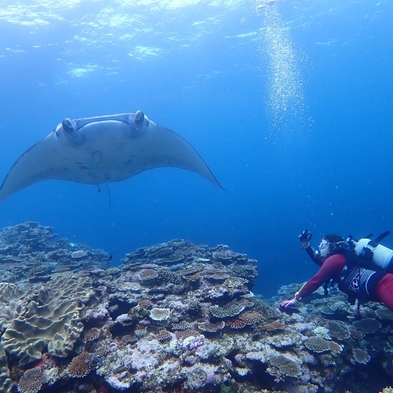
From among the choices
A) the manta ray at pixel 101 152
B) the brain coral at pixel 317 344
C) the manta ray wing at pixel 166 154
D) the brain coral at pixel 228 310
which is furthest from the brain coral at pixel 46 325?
the manta ray wing at pixel 166 154

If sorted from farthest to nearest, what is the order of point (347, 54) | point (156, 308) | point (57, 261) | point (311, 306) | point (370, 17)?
point (347, 54) < point (370, 17) < point (57, 261) < point (311, 306) < point (156, 308)

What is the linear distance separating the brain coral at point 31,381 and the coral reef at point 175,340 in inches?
0.5

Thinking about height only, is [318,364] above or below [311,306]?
below

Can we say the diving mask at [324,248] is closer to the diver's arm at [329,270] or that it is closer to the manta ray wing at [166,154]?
the diver's arm at [329,270]

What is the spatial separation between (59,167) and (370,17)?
33.9 meters

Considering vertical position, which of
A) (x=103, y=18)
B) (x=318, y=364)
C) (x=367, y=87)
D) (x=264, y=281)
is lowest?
(x=318, y=364)

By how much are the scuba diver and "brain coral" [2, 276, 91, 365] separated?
167 inches

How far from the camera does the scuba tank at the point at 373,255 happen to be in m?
5.49

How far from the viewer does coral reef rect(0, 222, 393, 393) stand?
383 cm

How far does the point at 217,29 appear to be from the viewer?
87.7ft

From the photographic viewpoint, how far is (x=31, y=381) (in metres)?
3.75

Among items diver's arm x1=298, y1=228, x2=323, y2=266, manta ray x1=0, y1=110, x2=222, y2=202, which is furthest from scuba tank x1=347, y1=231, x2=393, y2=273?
manta ray x1=0, y1=110, x2=222, y2=202

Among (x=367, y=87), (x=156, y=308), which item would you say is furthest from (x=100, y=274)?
(x=367, y=87)

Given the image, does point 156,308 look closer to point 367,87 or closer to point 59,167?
point 59,167
